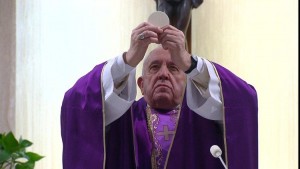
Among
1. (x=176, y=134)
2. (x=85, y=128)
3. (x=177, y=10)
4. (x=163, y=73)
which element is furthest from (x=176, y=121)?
(x=177, y=10)

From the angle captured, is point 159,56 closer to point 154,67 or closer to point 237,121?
point 154,67

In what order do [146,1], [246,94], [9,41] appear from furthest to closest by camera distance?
[146,1] < [9,41] < [246,94]

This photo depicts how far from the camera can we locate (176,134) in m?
1.95

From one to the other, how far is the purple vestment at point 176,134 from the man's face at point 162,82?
108mm

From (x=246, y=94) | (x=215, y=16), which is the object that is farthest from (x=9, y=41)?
(x=246, y=94)

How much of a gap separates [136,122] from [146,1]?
1543mm

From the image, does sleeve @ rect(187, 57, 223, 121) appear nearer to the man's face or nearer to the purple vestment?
the purple vestment

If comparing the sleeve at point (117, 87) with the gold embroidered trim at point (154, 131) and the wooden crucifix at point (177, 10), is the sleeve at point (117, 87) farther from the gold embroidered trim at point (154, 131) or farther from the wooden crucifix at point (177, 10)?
the wooden crucifix at point (177, 10)

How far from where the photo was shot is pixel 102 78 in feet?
6.06

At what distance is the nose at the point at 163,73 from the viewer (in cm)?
203

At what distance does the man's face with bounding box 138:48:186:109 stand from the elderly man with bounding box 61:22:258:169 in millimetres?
105

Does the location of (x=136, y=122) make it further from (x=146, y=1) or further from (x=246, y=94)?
(x=146, y=1)

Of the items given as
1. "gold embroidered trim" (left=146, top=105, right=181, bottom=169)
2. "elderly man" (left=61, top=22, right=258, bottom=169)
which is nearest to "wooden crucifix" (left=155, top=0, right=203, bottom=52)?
"gold embroidered trim" (left=146, top=105, right=181, bottom=169)

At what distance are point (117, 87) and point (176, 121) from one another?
28 cm
